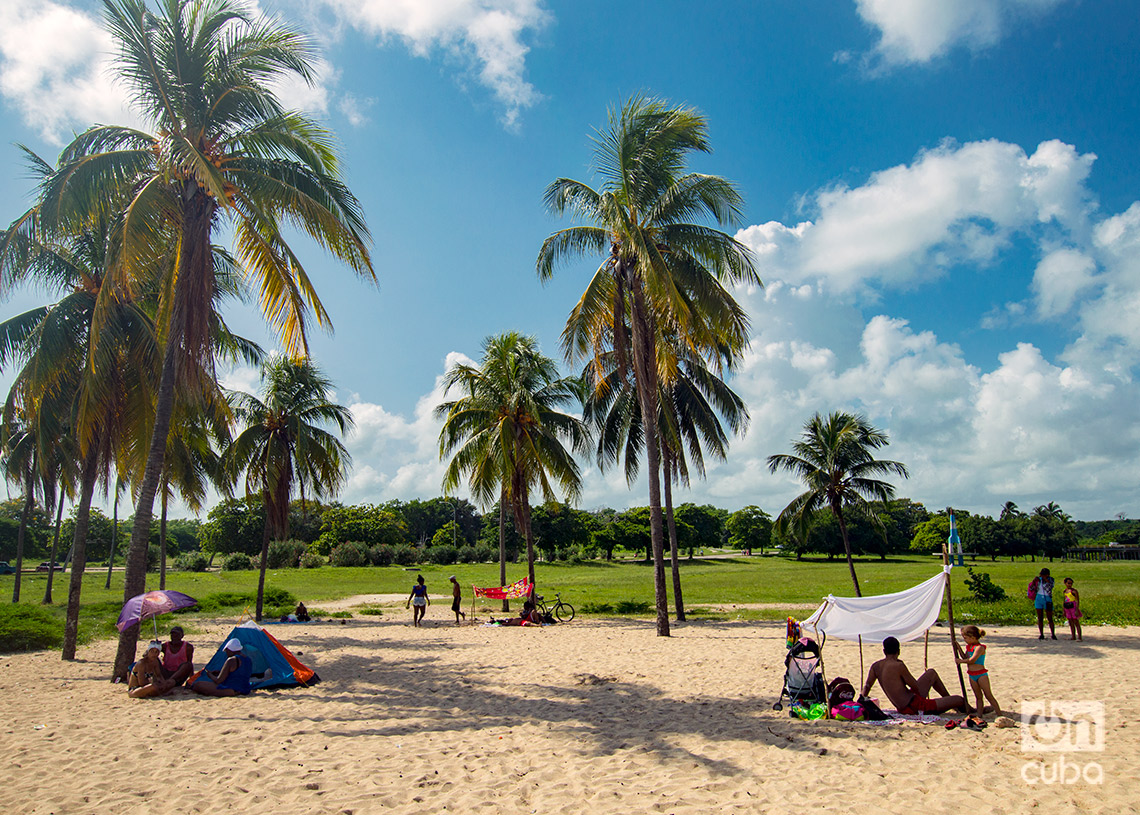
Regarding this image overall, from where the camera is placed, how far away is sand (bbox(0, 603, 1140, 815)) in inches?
229

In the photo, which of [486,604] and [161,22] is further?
[486,604]

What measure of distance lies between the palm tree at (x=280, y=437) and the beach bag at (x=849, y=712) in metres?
19.1

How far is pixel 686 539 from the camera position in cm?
8025

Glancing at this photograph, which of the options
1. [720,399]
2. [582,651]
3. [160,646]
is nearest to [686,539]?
[720,399]

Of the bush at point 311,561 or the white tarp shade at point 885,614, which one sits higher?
the white tarp shade at point 885,614

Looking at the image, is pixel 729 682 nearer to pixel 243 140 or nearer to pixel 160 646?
pixel 160 646

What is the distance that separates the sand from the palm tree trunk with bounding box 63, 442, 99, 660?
661 mm

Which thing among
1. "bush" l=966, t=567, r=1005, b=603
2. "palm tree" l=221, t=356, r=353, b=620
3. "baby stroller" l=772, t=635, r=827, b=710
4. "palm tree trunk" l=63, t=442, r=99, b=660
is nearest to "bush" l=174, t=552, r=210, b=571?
"palm tree" l=221, t=356, r=353, b=620

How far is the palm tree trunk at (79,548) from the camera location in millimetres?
13023


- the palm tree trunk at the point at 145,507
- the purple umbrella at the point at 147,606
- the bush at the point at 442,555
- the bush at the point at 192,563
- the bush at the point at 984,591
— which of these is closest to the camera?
the purple umbrella at the point at 147,606

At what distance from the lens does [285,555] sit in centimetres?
5634

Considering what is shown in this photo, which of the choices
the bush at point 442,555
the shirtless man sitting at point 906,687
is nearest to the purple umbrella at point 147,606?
the shirtless man sitting at point 906,687

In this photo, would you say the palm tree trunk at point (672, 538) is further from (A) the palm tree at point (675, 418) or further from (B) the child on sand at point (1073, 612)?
(B) the child on sand at point (1073, 612)

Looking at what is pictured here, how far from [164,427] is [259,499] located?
12.5 meters
